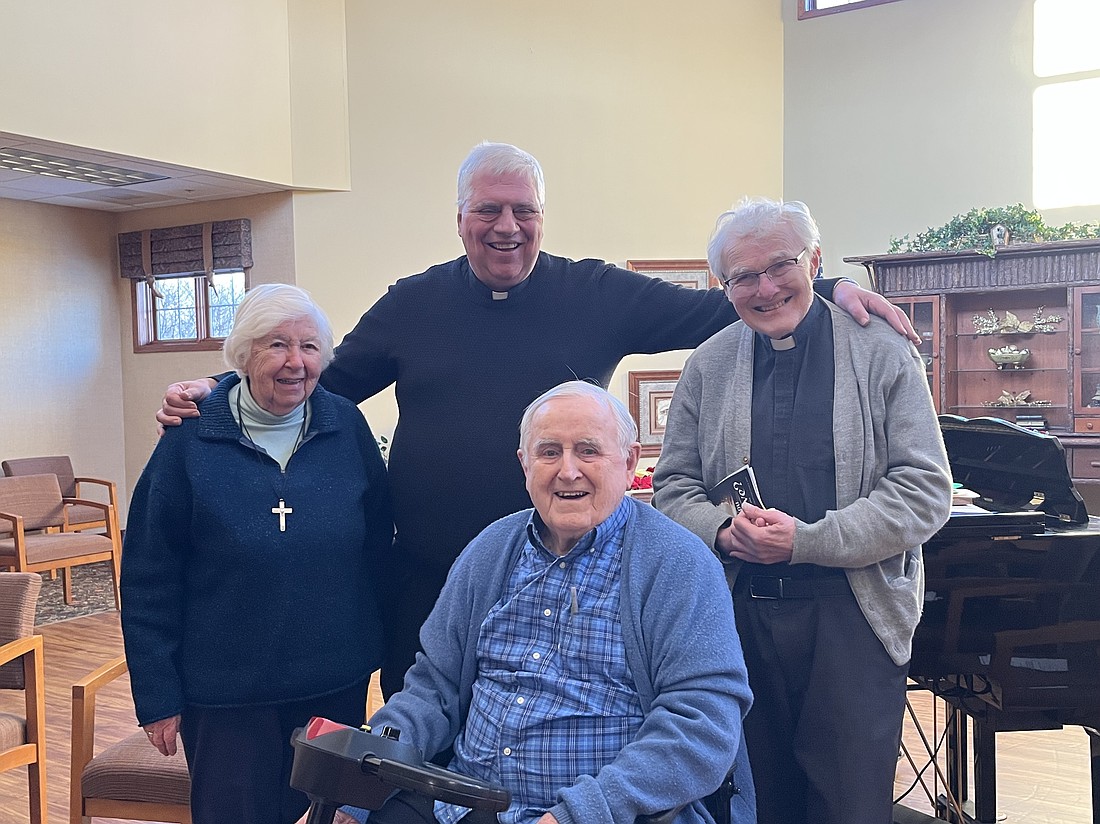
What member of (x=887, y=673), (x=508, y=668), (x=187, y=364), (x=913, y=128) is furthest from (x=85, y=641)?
(x=913, y=128)

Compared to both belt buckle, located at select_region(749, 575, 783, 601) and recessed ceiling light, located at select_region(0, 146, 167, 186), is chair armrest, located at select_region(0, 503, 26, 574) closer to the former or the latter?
recessed ceiling light, located at select_region(0, 146, 167, 186)

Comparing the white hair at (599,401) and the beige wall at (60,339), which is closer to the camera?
the white hair at (599,401)

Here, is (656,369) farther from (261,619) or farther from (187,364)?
(261,619)

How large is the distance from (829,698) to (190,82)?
19.8 feet

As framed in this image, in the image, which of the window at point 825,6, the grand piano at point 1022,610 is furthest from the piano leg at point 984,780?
the window at point 825,6

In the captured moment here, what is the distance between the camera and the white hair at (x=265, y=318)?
1.97 meters

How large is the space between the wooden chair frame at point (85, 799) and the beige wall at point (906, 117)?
275 inches

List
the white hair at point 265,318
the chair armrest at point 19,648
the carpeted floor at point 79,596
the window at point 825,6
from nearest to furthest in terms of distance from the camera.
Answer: the white hair at point 265,318
the chair armrest at point 19,648
the carpeted floor at point 79,596
the window at point 825,6

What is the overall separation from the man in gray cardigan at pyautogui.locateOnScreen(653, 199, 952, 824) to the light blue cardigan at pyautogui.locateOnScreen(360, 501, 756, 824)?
0.16m

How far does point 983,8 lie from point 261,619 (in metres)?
7.79

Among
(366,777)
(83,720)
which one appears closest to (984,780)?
(366,777)

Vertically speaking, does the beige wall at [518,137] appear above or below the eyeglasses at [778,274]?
above

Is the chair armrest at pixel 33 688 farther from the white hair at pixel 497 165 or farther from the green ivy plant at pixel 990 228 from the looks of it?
the green ivy plant at pixel 990 228

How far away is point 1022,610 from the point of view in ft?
7.69
